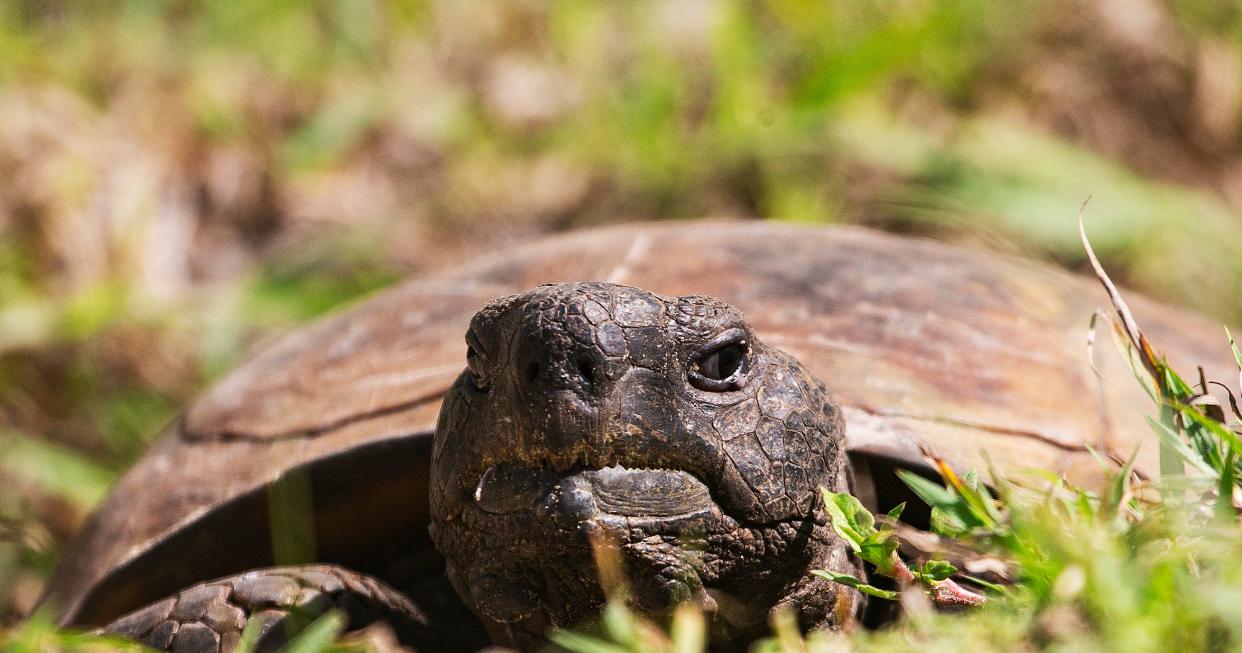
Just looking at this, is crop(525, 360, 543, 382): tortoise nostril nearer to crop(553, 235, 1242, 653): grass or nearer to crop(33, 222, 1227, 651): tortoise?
crop(33, 222, 1227, 651): tortoise

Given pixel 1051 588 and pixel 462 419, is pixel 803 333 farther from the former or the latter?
pixel 1051 588

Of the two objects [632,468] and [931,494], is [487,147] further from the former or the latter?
[931,494]

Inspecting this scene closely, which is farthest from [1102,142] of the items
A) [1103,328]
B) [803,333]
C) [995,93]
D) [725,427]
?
[725,427]

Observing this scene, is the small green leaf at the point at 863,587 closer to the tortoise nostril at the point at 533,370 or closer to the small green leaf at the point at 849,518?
the small green leaf at the point at 849,518

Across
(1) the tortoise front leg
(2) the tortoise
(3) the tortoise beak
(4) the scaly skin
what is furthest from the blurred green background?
(3) the tortoise beak

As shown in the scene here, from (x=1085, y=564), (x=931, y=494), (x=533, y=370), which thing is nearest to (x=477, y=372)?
(x=533, y=370)

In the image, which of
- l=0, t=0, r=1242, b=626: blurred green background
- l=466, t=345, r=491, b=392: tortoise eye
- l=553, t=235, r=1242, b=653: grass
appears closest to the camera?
l=553, t=235, r=1242, b=653: grass
